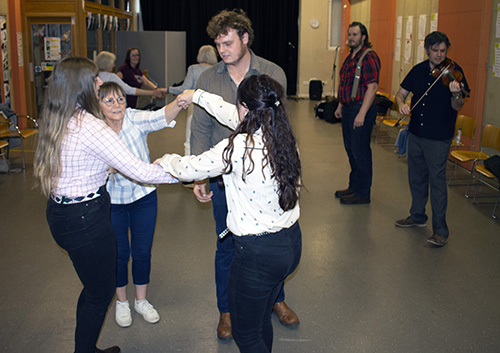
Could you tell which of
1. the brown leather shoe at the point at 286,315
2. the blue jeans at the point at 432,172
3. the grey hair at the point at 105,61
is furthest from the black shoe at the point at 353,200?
the grey hair at the point at 105,61

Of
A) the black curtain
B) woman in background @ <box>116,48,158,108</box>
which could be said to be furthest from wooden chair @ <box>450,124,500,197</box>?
the black curtain

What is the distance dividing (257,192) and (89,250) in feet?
2.69

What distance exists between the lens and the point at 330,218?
5164 mm

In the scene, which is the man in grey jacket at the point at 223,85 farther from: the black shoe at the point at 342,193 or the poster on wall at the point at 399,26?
the poster on wall at the point at 399,26

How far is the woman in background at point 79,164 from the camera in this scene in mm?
2254

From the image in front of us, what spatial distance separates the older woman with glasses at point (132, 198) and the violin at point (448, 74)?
2.43m

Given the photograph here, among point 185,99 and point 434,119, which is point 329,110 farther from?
point 185,99

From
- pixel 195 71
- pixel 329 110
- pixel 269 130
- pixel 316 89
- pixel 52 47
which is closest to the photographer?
pixel 269 130

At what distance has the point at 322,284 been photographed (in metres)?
3.77

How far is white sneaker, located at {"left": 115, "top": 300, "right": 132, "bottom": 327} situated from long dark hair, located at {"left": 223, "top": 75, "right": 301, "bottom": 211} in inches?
61.4

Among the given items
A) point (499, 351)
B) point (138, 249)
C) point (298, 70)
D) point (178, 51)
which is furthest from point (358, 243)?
point (298, 70)

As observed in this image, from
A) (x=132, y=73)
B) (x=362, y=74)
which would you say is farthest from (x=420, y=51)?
(x=132, y=73)

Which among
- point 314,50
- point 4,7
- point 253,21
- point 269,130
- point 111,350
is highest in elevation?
point 253,21

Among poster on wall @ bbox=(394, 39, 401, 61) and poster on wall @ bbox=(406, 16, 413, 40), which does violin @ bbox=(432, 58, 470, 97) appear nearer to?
poster on wall @ bbox=(406, 16, 413, 40)
